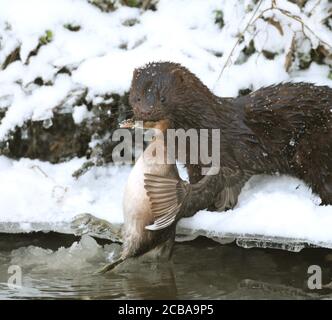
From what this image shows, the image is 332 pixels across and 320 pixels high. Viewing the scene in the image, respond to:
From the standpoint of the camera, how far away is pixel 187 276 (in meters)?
4.68

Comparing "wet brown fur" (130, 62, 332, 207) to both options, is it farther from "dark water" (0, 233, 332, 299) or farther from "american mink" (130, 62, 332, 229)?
"dark water" (0, 233, 332, 299)

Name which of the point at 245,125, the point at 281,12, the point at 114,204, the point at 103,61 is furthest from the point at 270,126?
the point at 103,61

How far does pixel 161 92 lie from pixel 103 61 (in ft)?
4.37

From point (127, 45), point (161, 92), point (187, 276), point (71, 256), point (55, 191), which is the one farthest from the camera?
point (127, 45)

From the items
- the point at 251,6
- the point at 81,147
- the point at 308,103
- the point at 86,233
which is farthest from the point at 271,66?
the point at 86,233

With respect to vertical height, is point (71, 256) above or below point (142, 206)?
below

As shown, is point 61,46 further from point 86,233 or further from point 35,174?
point 86,233

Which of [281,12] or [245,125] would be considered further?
[281,12]

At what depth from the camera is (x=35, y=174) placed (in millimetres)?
5445

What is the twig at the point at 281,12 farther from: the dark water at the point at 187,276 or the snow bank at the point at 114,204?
the dark water at the point at 187,276

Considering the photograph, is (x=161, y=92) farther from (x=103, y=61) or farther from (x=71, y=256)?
(x=103, y=61)

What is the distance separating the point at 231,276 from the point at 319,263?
50 cm

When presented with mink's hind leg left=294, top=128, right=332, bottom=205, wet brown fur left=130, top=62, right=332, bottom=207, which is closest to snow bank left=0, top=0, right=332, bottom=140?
wet brown fur left=130, top=62, right=332, bottom=207
